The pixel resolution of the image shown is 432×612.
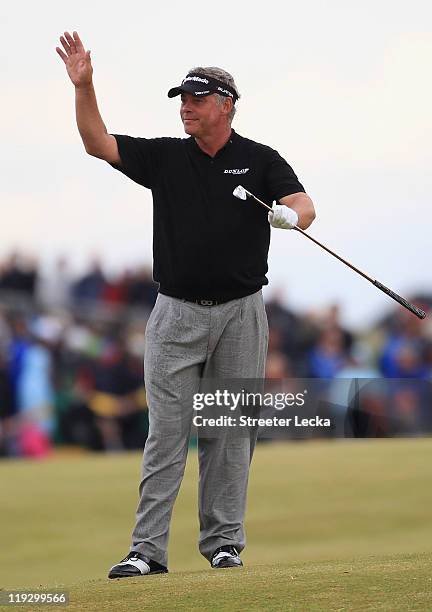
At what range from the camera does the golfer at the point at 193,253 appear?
5.71 meters

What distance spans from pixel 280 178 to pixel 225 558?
4.89ft

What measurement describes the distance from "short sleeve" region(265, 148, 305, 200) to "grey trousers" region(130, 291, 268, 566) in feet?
1.37

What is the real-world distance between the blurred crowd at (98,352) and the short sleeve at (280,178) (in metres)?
6.90

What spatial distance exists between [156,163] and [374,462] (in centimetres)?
796

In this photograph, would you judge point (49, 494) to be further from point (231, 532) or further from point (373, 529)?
point (231, 532)

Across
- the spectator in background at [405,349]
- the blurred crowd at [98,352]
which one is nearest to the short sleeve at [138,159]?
the blurred crowd at [98,352]

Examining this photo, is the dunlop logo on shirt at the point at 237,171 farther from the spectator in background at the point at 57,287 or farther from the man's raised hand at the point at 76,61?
the spectator in background at the point at 57,287

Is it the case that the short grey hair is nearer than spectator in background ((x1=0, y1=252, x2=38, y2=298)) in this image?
Yes

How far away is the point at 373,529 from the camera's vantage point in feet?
33.9

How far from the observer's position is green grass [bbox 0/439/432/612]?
4582 mm

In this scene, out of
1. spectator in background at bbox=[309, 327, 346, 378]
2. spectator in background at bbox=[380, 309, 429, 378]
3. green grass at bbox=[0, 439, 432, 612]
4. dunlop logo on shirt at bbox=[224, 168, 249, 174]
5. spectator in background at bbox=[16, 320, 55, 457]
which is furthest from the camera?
spectator in background at bbox=[380, 309, 429, 378]

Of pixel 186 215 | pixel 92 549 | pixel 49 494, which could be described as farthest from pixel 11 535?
pixel 186 215

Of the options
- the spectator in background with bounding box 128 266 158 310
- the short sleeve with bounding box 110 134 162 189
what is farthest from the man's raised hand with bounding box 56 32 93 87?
the spectator in background with bounding box 128 266 158 310

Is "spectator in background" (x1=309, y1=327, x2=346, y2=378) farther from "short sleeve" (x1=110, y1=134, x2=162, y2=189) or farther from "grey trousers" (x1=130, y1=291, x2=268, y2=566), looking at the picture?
"short sleeve" (x1=110, y1=134, x2=162, y2=189)
